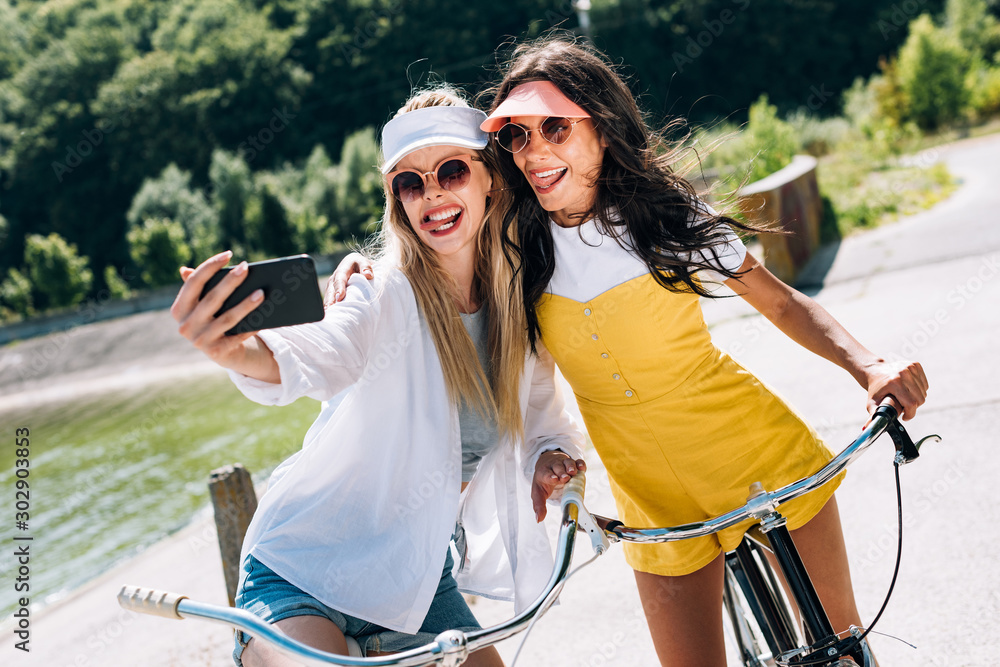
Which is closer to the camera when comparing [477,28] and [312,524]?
[312,524]

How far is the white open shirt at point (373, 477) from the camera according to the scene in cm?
185

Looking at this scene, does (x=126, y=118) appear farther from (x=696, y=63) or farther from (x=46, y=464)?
(x=46, y=464)

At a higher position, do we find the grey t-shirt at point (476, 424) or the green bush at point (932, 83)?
the grey t-shirt at point (476, 424)

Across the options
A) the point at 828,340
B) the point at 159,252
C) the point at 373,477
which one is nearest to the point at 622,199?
the point at 828,340

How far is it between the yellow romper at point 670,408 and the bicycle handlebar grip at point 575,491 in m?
0.25

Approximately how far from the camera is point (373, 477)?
1951mm

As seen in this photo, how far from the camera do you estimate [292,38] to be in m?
62.0

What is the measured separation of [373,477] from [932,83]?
26987mm

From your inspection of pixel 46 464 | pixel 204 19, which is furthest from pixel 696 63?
pixel 46 464

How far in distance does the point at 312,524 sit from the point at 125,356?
1065 inches
